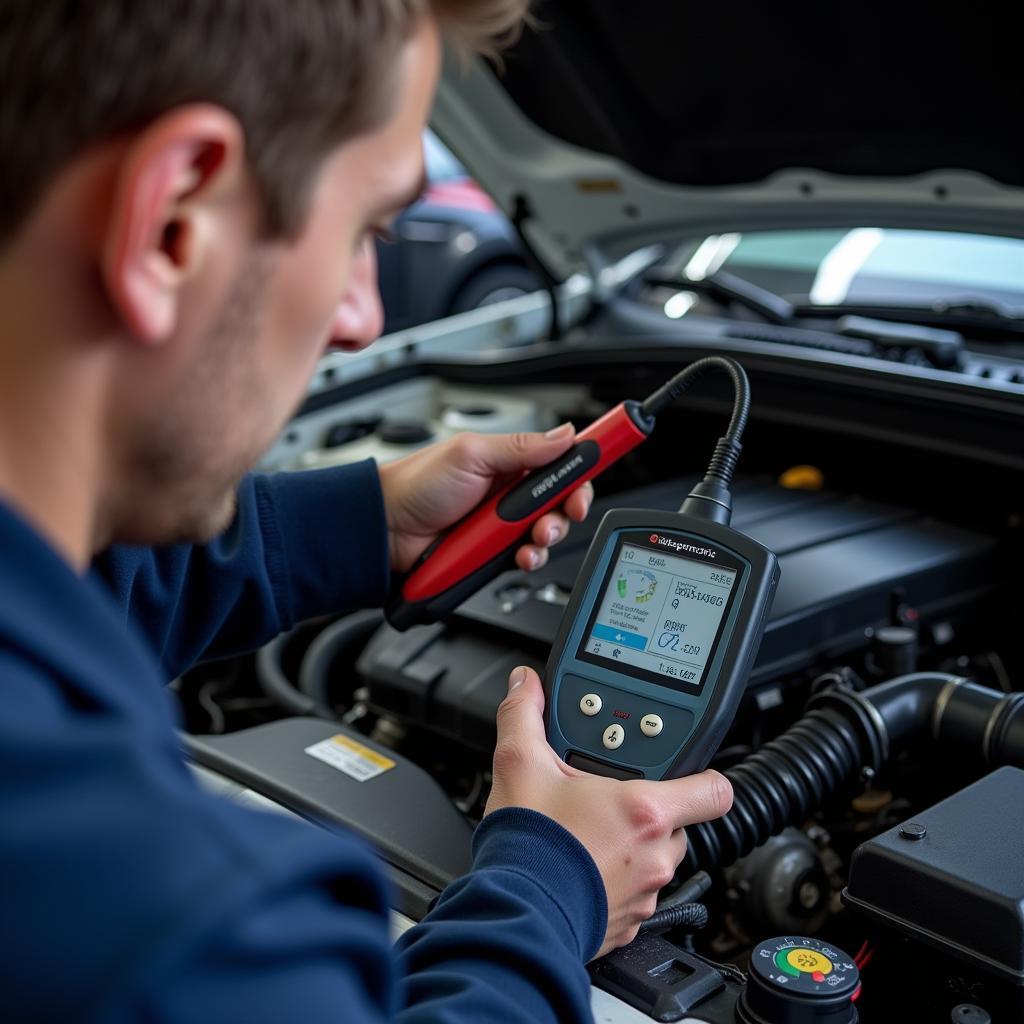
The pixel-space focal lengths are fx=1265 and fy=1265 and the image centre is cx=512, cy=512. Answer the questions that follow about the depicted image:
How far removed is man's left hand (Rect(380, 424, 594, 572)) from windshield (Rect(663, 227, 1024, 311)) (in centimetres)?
93

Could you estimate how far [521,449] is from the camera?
118cm

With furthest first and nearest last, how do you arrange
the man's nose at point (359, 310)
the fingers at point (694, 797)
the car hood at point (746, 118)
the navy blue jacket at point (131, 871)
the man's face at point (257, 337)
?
the car hood at point (746, 118)
the fingers at point (694, 797)
the man's nose at point (359, 310)
the man's face at point (257, 337)
the navy blue jacket at point (131, 871)

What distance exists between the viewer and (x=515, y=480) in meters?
1.20

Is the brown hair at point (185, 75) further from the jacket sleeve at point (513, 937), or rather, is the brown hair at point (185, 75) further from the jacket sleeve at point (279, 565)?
the jacket sleeve at point (279, 565)

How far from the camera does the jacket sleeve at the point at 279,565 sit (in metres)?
1.12

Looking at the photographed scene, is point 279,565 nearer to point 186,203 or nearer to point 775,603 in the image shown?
point 775,603

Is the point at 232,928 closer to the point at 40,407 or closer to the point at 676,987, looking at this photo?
the point at 40,407

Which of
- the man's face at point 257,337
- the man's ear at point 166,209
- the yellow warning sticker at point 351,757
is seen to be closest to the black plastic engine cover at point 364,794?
the yellow warning sticker at point 351,757

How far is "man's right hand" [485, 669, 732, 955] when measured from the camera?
81 cm

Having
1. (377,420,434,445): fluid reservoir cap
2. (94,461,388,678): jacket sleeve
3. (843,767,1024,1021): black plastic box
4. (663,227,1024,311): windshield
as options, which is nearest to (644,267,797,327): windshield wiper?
(663,227,1024,311): windshield

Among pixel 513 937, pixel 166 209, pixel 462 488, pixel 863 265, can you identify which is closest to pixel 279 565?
pixel 462 488

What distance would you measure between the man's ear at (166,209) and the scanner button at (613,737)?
491 millimetres

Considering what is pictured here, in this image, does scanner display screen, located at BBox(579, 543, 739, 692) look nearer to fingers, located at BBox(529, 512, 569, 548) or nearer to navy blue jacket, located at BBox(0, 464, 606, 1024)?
fingers, located at BBox(529, 512, 569, 548)

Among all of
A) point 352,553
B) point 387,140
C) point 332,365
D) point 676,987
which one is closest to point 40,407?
point 387,140
